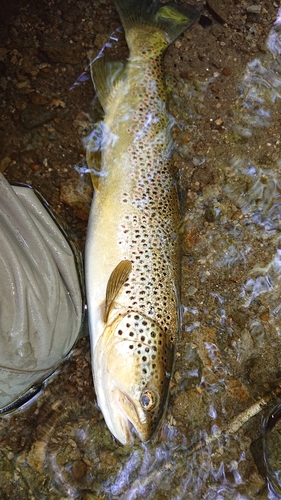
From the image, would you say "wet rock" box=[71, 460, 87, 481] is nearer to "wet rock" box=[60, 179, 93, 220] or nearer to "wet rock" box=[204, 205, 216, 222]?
"wet rock" box=[60, 179, 93, 220]

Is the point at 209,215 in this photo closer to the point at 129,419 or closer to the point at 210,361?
the point at 210,361

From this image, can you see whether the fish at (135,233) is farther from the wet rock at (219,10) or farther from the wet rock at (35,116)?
the wet rock at (35,116)

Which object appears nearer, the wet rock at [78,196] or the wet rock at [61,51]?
the wet rock at [78,196]

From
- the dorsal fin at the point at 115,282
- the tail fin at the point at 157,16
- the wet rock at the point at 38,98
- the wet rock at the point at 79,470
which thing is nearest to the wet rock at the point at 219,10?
the tail fin at the point at 157,16

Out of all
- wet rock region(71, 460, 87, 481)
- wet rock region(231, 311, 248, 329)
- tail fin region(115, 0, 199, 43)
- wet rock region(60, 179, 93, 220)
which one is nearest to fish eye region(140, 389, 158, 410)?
wet rock region(71, 460, 87, 481)

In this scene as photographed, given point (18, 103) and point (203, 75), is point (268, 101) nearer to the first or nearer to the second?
point (203, 75)

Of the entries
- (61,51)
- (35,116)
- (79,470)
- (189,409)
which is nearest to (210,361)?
(189,409)
